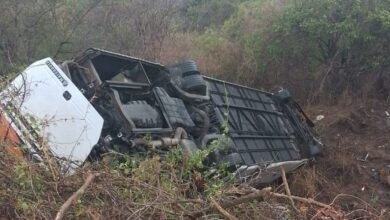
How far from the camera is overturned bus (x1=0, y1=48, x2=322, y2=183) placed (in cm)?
465

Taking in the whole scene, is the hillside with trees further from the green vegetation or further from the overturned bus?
the overturned bus

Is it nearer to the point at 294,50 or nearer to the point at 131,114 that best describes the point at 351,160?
the point at 294,50

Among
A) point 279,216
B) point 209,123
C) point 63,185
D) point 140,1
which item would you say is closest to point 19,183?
point 63,185

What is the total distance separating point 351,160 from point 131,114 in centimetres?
462

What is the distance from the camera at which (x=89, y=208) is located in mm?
2854

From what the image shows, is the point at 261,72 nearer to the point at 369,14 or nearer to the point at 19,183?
the point at 369,14

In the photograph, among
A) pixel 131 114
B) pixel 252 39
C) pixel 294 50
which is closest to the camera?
pixel 131 114

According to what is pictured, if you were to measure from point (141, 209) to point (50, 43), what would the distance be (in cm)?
877

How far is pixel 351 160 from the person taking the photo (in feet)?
28.1

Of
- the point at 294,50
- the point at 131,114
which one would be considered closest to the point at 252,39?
the point at 294,50

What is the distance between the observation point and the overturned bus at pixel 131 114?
15.3 ft

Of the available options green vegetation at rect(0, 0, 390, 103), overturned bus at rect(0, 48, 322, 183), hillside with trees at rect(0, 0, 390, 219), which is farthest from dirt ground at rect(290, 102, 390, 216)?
green vegetation at rect(0, 0, 390, 103)

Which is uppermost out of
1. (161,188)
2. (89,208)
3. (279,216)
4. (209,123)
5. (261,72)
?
(89,208)

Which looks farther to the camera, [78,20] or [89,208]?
[78,20]
